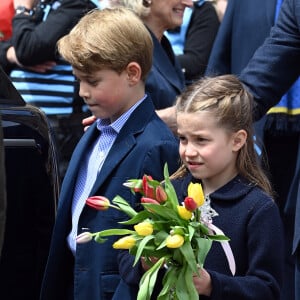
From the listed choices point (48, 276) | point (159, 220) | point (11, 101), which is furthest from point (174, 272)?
point (11, 101)

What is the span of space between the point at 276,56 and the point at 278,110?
671mm

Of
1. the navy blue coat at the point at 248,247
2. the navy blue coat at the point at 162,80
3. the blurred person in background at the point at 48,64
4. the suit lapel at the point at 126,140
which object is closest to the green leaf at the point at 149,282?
the navy blue coat at the point at 248,247

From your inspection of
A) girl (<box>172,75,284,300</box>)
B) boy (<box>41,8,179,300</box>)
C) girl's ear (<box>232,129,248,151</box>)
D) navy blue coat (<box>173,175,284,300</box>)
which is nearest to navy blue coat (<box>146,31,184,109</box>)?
boy (<box>41,8,179,300</box>)

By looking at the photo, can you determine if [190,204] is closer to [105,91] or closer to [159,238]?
[159,238]

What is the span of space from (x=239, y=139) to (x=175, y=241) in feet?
2.14

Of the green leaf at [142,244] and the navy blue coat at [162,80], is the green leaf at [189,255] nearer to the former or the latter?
the green leaf at [142,244]

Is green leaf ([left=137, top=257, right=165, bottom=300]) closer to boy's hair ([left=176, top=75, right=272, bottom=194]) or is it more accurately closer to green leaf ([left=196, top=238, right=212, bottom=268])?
green leaf ([left=196, top=238, right=212, bottom=268])

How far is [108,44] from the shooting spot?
3436 mm

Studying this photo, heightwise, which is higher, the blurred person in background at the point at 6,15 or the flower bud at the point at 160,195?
the flower bud at the point at 160,195

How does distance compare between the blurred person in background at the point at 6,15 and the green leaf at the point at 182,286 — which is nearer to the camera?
the green leaf at the point at 182,286

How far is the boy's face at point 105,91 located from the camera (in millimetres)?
3451

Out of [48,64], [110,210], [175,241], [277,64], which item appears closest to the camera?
[175,241]

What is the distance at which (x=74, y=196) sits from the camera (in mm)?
3525

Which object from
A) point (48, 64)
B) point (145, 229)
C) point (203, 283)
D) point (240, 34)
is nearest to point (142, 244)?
point (145, 229)
